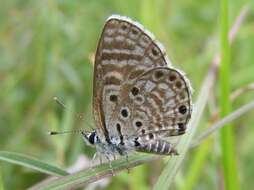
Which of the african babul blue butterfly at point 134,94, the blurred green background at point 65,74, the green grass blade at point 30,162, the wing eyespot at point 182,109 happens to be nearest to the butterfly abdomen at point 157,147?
the african babul blue butterfly at point 134,94

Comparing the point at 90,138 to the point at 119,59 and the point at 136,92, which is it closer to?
the point at 136,92

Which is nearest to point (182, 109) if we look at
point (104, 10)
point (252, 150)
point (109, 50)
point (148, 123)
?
point (148, 123)

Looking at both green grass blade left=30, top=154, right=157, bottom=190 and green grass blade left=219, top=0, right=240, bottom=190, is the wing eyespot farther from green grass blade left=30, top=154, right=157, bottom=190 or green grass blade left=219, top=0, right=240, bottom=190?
green grass blade left=30, top=154, right=157, bottom=190

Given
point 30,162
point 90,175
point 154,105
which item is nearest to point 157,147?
point 154,105

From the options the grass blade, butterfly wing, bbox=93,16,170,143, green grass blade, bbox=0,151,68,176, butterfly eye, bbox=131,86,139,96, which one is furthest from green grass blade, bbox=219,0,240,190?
green grass blade, bbox=0,151,68,176

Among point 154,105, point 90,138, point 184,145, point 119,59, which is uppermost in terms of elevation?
point 119,59

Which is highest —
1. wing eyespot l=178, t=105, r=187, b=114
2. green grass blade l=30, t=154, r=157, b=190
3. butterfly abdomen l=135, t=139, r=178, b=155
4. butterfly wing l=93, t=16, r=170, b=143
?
butterfly wing l=93, t=16, r=170, b=143

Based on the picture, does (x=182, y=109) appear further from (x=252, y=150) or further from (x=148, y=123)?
(x=252, y=150)
